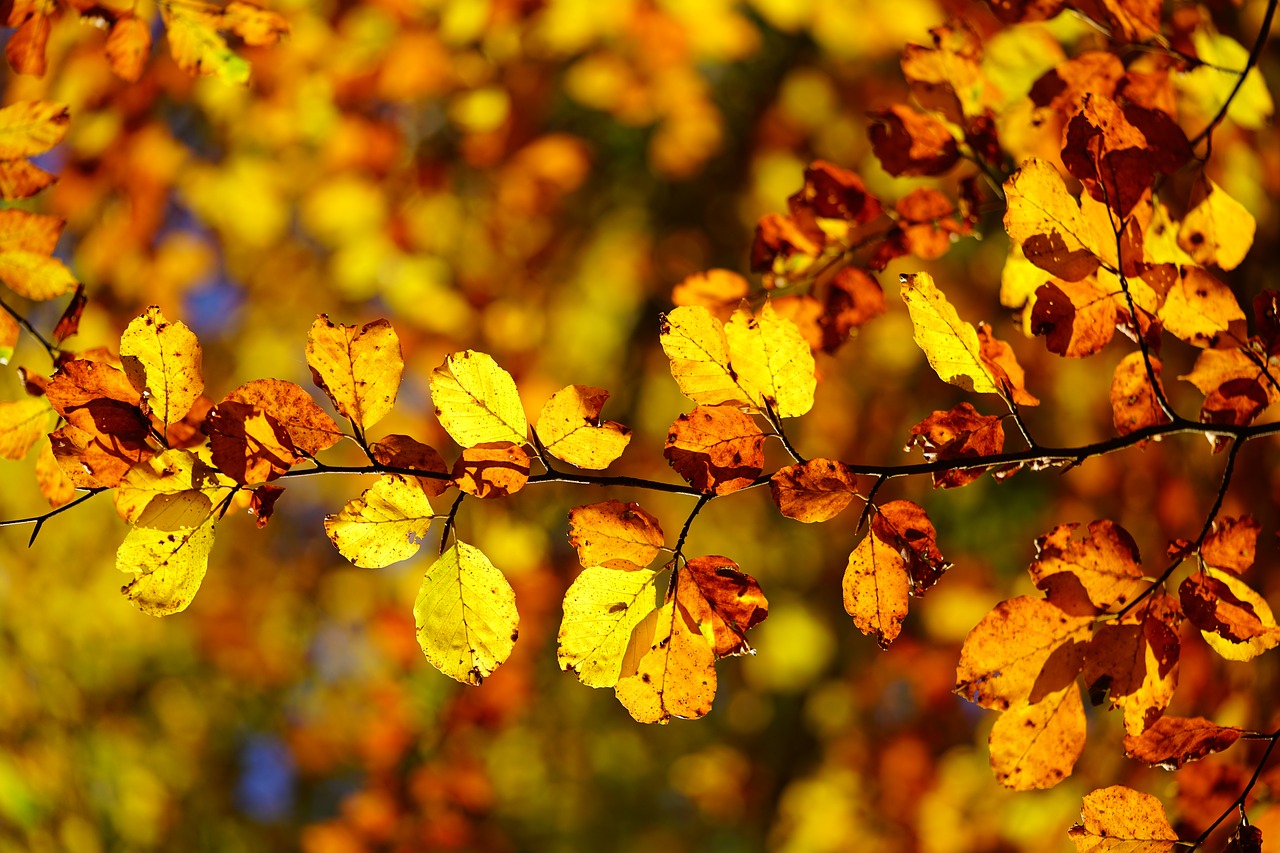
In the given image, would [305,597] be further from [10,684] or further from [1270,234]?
[1270,234]

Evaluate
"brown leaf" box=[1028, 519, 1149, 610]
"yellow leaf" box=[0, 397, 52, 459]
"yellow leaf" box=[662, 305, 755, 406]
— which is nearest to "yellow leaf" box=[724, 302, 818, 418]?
"yellow leaf" box=[662, 305, 755, 406]

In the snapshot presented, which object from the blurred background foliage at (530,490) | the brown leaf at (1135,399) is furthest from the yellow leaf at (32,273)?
the blurred background foliage at (530,490)

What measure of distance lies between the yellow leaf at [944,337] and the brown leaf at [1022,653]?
0.56 ft

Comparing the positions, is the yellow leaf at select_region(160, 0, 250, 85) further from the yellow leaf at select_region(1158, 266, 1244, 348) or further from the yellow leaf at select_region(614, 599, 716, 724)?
the yellow leaf at select_region(1158, 266, 1244, 348)

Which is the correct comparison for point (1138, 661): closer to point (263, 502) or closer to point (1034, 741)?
point (1034, 741)

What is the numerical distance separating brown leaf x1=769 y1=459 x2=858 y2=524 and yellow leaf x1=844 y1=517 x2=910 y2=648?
0.16 feet

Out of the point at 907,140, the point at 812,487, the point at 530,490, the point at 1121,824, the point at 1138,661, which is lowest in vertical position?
the point at 530,490

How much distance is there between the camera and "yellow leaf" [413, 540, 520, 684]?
0.60m

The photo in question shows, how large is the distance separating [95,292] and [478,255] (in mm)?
1556

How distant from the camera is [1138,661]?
630 millimetres

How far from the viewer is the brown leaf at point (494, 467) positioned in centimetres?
60

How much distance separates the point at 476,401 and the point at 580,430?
77 millimetres

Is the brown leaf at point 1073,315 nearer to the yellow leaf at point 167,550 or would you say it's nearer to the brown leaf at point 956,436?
the brown leaf at point 956,436

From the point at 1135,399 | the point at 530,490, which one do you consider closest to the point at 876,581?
the point at 1135,399
